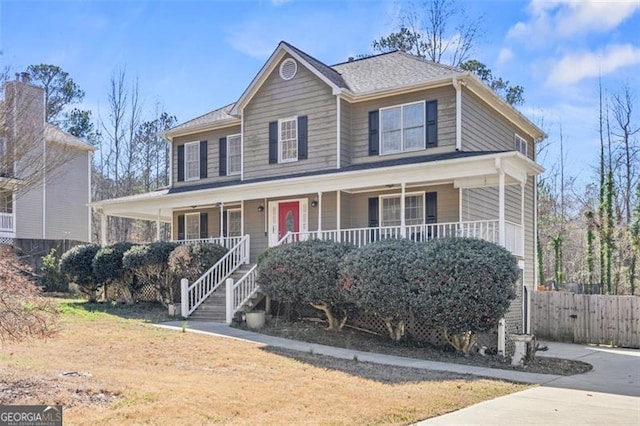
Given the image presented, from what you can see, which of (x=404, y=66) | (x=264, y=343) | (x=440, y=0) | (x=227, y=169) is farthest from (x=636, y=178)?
(x=264, y=343)

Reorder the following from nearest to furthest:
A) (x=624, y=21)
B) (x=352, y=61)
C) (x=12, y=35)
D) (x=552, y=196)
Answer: (x=12, y=35) → (x=624, y=21) → (x=352, y=61) → (x=552, y=196)

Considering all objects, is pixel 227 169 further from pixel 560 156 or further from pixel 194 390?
pixel 560 156

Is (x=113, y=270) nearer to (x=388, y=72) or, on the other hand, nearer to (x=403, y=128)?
(x=403, y=128)

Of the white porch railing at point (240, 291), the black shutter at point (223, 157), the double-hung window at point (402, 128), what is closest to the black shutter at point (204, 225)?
the black shutter at point (223, 157)

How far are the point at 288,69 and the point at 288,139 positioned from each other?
2243 millimetres

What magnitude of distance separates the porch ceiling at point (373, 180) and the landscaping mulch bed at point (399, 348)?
387 centimetres

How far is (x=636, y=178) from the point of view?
28.0 m

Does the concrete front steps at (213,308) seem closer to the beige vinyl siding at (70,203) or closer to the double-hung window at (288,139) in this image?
the double-hung window at (288,139)

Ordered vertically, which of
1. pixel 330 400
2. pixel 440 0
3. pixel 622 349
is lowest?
pixel 622 349

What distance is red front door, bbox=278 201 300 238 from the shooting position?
18.4 metres

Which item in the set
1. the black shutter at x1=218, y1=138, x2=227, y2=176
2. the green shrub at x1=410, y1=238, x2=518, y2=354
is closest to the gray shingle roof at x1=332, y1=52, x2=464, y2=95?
the black shutter at x1=218, y1=138, x2=227, y2=176

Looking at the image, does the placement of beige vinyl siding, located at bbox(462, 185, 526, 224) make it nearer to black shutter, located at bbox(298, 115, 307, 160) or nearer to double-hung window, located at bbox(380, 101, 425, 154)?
double-hung window, located at bbox(380, 101, 425, 154)

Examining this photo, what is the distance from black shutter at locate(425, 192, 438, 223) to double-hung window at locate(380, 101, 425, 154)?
1.44 meters

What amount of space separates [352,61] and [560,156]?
18.0m
